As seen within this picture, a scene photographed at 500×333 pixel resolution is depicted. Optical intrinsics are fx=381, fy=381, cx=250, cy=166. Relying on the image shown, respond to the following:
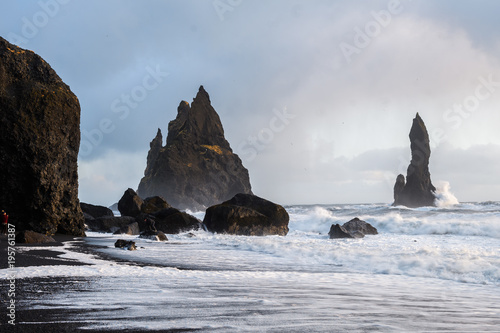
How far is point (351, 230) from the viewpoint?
26.0 metres

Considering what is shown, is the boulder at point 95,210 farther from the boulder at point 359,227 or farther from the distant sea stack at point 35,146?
the boulder at point 359,227

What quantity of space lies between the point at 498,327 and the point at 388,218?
30291 millimetres

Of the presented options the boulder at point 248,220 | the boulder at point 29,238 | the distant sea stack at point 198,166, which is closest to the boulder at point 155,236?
the boulder at point 29,238

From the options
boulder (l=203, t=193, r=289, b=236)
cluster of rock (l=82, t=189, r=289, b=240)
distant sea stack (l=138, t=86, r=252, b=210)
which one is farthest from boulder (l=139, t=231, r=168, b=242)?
distant sea stack (l=138, t=86, r=252, b=210)

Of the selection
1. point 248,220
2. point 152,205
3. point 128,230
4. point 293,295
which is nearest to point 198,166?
point 152,205

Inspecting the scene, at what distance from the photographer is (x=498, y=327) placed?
185 inches

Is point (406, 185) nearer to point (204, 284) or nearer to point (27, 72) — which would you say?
point (27, 72)

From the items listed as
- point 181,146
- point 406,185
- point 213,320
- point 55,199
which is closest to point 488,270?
point 213,320

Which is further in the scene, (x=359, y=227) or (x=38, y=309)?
(x=359, y=227)

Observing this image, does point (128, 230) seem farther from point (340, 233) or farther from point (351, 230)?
point (351, 230)

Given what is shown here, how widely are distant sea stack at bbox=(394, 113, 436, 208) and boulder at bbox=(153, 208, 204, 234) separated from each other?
75.4 meters

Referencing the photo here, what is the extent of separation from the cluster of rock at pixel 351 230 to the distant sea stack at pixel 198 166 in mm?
93786

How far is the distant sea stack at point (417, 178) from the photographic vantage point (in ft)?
297

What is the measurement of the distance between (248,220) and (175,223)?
17.1 ft
